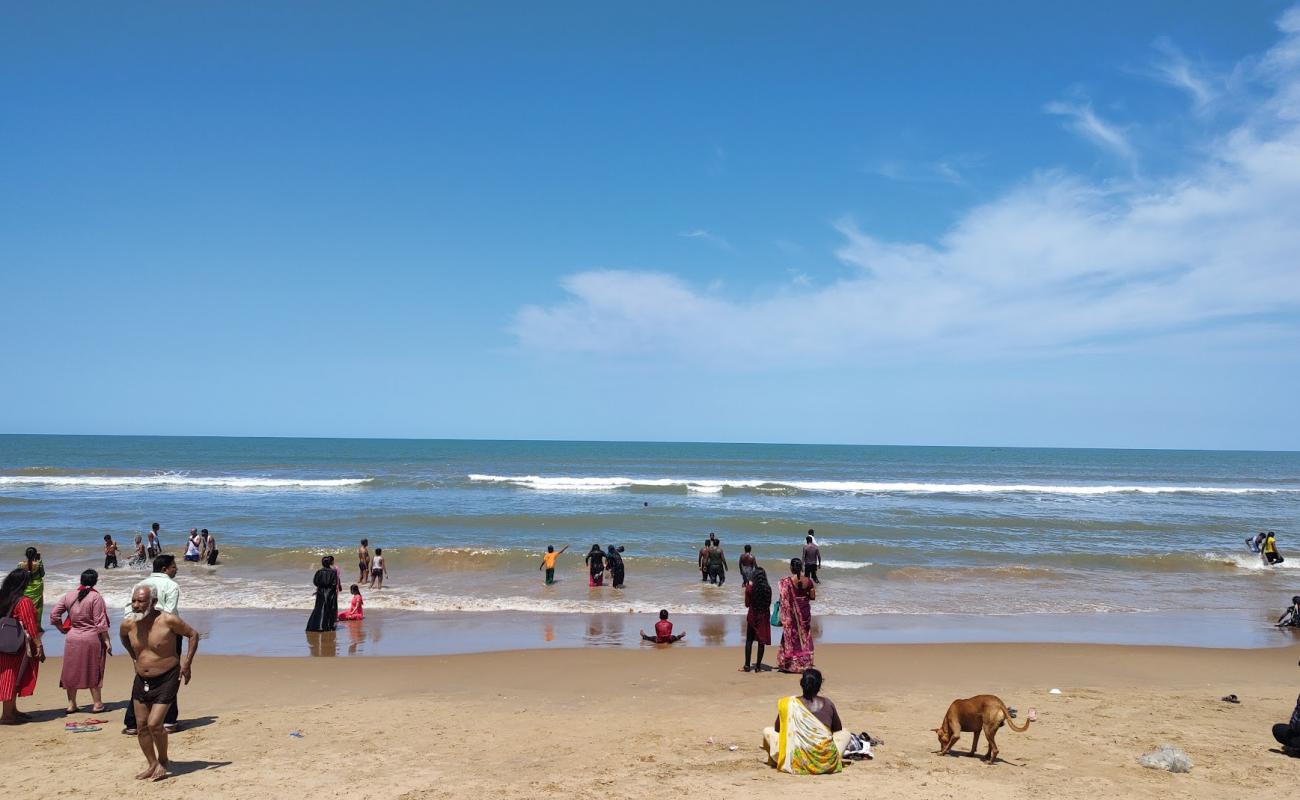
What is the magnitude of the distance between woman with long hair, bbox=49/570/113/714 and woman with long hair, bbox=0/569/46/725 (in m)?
0.21

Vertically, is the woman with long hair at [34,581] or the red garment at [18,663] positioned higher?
the woman with long hair at [34,581]

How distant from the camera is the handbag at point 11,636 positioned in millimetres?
7520

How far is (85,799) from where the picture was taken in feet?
19.2

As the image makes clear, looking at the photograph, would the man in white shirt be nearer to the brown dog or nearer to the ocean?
the brown dog

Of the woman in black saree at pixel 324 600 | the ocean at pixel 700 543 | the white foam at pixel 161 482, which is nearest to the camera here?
the woman in black saree at pixel 324 600

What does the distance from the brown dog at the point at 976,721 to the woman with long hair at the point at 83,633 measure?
850 centimetres

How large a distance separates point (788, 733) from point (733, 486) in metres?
42.0

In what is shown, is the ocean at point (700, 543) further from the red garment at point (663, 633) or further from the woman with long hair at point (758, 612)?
the woman with long hair at point (758, 612)

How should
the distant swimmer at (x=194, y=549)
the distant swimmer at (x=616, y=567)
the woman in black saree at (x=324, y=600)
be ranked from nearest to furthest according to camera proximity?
the woman in black saree at (x=324, y=600) → the distant swimmer at (x=616, y=567) → the distant swimmer at (x=194, y=549)

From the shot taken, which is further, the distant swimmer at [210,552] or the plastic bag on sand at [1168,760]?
the distant swimmer at [210,552]

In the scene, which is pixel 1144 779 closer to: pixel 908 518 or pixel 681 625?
pixel 681 625

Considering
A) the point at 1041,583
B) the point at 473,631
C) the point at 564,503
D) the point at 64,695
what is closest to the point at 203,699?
the point at 64,695

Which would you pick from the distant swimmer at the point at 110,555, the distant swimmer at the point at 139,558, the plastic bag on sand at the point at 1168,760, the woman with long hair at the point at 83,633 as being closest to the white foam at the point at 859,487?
the distant swimmer at the point at 139,558

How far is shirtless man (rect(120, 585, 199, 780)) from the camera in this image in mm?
6074
